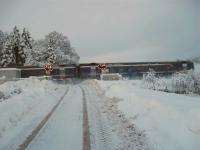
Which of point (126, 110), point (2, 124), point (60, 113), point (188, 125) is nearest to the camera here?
point (188, 125)

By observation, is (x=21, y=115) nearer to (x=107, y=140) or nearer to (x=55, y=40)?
(x=107, y=140)

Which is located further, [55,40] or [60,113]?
[55,40]

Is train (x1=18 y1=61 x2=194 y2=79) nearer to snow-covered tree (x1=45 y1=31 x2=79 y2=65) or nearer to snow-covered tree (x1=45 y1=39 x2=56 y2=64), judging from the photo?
snow-covered tree (x1=45 y1=39 x2=56 y2=64)

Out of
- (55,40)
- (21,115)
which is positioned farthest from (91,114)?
(55,40)

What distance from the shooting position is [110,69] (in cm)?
9025

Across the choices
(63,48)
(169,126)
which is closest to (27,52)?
(63,48)

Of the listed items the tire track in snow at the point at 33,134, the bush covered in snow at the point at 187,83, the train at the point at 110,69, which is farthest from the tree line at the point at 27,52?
the tire track in snow at the point at 33,134

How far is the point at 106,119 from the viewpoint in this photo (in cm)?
1388

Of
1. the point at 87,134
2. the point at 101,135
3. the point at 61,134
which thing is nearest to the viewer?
the point at 101,135

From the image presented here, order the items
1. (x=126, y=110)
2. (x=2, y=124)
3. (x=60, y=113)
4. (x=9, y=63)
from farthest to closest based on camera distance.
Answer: (x=9, y=63) → (x=60, y=113) → (x=126, y=110) → (x=2, y=124)

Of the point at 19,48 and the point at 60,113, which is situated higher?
the point at 19,48

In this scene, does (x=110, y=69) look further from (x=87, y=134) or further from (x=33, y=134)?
(x=87, y=134)

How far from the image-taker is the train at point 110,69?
8175 centimetres

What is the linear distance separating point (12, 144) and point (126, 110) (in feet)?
21.3
